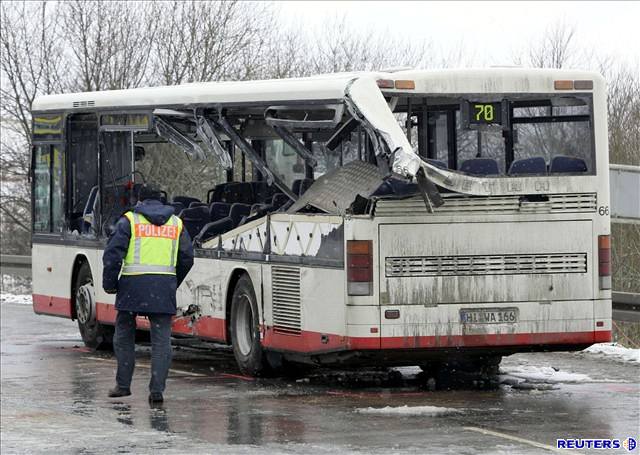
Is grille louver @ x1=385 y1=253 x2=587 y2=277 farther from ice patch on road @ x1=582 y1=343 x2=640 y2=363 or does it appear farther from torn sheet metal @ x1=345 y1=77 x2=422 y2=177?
ice patch on road @ x1=582 y1=343 x2=640 y2=363

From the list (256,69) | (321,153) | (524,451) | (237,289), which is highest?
(256,69)

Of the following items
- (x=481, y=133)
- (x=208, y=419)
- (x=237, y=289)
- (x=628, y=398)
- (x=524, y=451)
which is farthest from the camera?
(x=237, y=289)

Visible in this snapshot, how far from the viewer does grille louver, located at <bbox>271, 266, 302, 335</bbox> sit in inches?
561

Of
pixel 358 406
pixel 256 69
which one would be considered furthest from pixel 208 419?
pixel 256 69

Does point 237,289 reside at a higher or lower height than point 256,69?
lower

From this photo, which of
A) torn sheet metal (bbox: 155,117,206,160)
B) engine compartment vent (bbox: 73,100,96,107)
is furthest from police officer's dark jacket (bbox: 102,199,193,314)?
engine compartment vent (bbox: 73,100,96,107)

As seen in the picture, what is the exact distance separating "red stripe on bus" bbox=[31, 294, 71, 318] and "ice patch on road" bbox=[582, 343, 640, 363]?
6.12 m

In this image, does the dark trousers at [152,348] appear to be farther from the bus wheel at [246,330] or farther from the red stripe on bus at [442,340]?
the bus wheel at [246,330]

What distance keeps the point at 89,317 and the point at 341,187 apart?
5645 millimetres

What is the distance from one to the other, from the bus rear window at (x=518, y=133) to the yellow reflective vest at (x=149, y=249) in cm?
221

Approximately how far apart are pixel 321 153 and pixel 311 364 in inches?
73.1

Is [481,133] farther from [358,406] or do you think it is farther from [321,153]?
[358,406]

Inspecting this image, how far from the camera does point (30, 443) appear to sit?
10.8 metres

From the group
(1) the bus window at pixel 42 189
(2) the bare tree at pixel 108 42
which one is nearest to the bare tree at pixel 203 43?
(2) the bare tree at pixel 108 42
